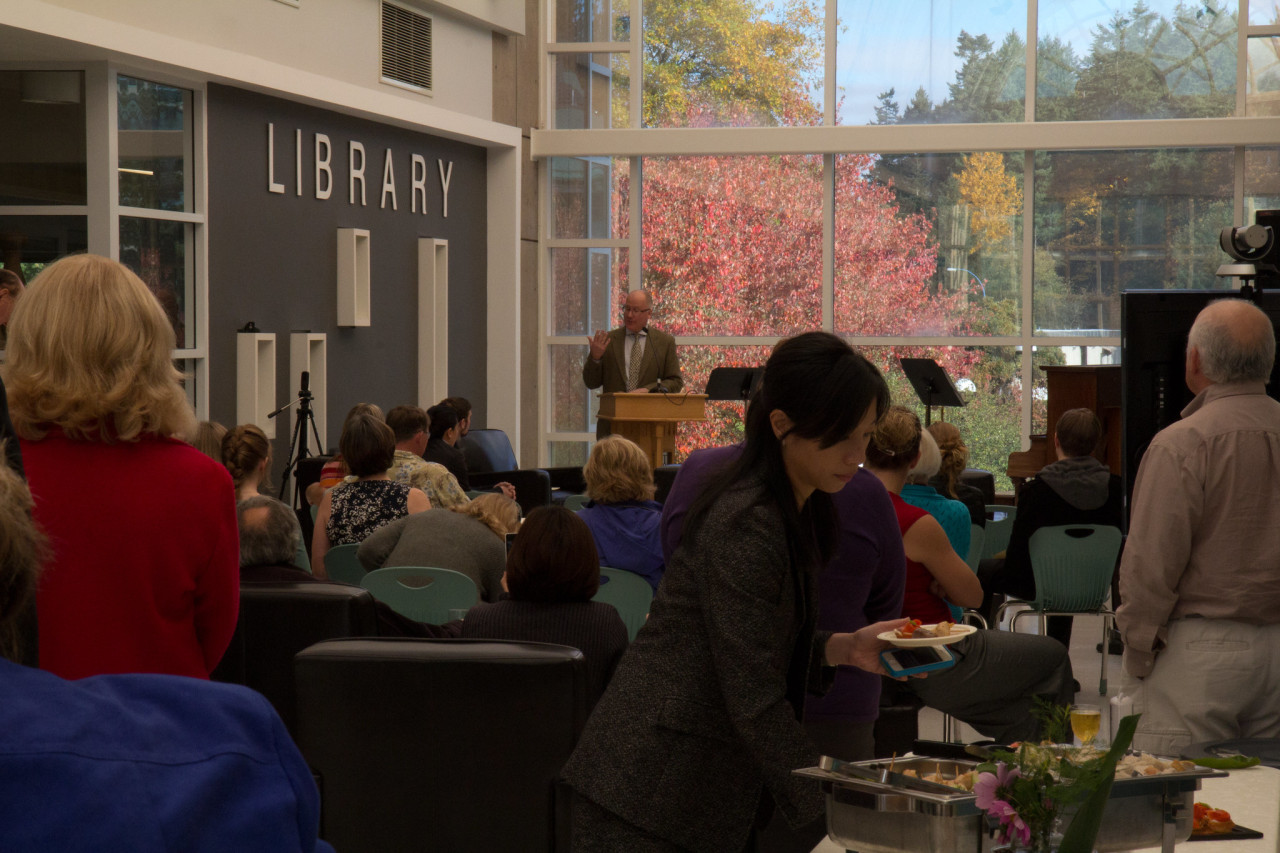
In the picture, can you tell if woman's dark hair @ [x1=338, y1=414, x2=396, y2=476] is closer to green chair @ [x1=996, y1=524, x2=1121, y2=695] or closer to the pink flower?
green chair @ [x1=996, y1=524, x2=1121, y2=695]

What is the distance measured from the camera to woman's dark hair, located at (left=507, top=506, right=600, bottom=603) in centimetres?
318

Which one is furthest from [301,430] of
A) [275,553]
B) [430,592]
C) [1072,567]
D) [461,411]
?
[1072,567]

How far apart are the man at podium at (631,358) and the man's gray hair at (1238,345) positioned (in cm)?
681

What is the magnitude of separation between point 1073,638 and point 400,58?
241 inches

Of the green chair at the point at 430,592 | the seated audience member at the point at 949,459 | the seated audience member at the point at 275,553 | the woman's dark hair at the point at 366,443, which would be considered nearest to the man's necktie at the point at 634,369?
the seated audience member at the point at 949,459

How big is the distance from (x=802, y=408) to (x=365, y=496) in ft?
11.5

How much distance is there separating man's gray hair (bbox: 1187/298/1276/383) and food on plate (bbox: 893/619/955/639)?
1500 mm

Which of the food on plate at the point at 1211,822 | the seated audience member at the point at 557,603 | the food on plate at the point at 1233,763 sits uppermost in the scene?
the seated audience member at the point at 557,603

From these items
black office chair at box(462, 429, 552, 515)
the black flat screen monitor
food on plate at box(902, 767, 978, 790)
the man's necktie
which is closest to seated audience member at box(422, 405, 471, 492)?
black office chair at box(462, 429, 552, 515)

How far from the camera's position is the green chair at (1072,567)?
5652 mm

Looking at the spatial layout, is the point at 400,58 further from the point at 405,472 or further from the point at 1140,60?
the point at 1140,60

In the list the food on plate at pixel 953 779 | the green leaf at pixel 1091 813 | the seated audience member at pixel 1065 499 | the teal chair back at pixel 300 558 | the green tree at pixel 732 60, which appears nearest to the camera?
the green leaf at pixel 1091 813

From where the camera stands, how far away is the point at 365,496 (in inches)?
197

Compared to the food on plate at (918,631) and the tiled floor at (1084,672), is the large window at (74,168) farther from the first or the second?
the food on plate at (918,631)
